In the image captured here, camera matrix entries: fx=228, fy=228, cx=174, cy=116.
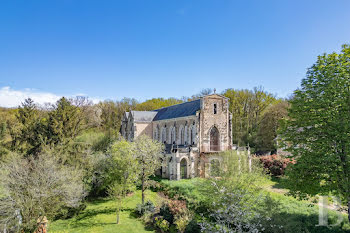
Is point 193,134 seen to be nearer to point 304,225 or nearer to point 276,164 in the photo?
point 276,164

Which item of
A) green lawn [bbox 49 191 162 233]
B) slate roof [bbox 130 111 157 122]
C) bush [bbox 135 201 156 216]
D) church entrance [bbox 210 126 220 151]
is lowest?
green lawn [bbox 49 191 162 233]

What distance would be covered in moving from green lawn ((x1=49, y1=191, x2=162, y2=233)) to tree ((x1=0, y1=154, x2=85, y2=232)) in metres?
2.29

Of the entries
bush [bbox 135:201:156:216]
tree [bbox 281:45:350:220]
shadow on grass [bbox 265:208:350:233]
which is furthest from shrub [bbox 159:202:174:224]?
tree [bbox 281:45:350:220]

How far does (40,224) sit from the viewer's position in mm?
16469

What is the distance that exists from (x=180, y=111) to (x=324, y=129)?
26113mm

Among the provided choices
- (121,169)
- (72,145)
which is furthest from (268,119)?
(72,145)

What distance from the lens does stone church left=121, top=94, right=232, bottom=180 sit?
31.5 metres

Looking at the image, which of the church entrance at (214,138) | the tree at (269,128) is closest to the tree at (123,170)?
the church entrance at (214,138)

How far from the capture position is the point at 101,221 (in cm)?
2053

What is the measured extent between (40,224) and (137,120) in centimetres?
2746

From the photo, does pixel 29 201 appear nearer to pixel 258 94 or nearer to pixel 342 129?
pixel 342 129

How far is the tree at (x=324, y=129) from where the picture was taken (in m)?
13.3

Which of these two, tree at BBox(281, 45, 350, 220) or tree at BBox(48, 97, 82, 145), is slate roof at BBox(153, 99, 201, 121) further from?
tree at BBox(281, 45, 350, 220)

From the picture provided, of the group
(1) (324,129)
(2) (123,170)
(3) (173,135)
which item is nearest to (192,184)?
(2) (123,170)
